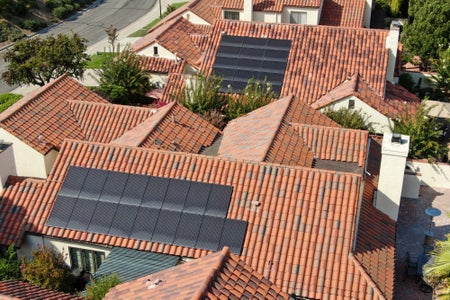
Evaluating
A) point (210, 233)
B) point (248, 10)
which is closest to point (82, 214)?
point (210, 233)

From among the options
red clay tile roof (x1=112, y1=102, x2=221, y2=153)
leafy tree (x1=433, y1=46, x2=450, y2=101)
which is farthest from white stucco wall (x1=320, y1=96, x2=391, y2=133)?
leafy tree (x1=433, y1=46, x2=450, y2=101)

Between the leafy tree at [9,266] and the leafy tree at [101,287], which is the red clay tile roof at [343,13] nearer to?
the leafy tree at [9,266]

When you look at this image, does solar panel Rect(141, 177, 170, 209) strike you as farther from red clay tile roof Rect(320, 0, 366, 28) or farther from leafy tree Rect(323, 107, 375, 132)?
red clay tile roof Rect(320, 0, 366, 28)

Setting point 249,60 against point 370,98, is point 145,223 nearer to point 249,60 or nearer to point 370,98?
point 370,98

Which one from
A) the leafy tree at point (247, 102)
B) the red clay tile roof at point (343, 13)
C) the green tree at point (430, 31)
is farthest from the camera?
the red clay tile roof at point (343, 13)

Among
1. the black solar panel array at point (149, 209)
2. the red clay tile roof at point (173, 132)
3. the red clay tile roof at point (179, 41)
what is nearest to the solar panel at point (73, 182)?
the black solar panel array at point (149, 209)
